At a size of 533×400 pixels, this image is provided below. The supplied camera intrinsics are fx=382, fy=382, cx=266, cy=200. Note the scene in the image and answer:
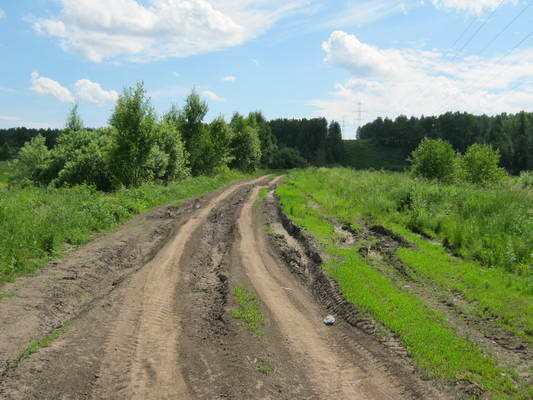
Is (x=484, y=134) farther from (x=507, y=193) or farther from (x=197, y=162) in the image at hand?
(x=507, y=193)

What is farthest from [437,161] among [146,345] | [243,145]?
[146,345]

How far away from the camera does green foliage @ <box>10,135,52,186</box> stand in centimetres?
3850

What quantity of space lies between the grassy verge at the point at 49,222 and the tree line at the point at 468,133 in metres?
82.8

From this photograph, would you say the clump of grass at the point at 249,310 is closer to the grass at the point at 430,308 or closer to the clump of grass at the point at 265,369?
the clump of grass at the point at 265,369

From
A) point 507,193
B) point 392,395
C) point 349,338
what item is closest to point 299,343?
point 349,338

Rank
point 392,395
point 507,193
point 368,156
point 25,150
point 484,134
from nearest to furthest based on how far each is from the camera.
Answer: point 392,395, point 507,193, point 25,150, point 484,134, point 368,156

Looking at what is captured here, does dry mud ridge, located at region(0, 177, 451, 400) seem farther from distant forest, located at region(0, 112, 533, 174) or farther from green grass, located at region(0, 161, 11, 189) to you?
distant forest, located at region(0, 112, 533, 174)

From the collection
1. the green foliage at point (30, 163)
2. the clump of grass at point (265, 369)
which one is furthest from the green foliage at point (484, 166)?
the green foliage at point (30, 163)

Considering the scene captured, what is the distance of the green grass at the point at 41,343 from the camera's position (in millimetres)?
7290

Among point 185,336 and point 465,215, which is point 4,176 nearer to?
point 185,336

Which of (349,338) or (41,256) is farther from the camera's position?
(41,256)

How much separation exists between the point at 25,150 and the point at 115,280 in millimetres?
36760

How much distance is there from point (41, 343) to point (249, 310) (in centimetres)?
469

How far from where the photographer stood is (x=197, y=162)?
2032 inches
